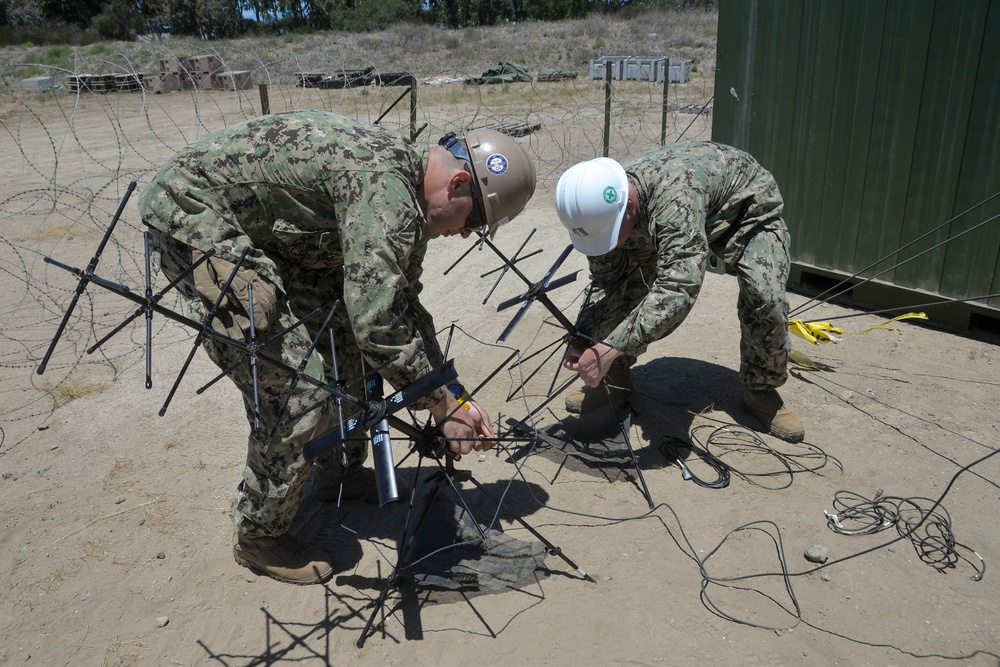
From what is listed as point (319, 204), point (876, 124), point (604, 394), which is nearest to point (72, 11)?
point (876, 124)

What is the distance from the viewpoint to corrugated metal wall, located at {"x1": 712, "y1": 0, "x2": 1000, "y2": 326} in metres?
5.27

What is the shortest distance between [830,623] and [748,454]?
1376mm

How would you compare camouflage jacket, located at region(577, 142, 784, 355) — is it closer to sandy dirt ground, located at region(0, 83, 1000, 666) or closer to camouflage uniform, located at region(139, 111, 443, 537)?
sandy dirt ground, located at region(0, 83, 1000, 666)

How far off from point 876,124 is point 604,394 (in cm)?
315

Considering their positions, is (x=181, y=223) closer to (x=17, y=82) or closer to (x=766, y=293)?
(x=766, y=293)

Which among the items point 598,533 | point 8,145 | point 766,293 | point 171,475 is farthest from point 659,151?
point 8,145

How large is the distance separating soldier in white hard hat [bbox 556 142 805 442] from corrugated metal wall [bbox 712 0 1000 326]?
1.83 meters

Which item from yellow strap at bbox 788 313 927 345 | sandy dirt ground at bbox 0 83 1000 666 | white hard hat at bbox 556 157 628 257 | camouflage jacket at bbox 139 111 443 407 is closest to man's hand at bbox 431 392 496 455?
camouflage jacket at bbox 139 111 443 407

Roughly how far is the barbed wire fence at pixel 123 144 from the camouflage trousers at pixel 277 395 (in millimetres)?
506

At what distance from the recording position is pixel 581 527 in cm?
376

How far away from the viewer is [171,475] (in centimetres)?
434

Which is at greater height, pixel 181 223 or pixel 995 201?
pixel 181 223

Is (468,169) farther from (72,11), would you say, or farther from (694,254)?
(72,11)

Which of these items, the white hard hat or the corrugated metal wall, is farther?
the corrugated metal wall
